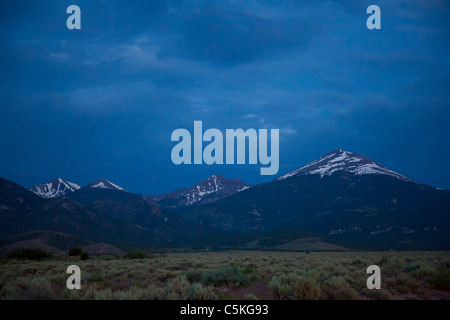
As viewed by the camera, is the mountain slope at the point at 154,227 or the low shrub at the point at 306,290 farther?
the mountain slope at the point at 154,227

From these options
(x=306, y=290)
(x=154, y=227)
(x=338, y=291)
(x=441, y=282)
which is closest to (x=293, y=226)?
(x=154, y=227)

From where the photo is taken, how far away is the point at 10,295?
10211mm

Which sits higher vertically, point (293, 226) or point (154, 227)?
point (293, 226)

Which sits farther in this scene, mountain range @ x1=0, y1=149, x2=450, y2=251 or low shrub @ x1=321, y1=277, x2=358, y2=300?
mountain range @ x1=0, y1=149, x2=450, y2=251

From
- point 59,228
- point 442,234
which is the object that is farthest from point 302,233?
point 59,228

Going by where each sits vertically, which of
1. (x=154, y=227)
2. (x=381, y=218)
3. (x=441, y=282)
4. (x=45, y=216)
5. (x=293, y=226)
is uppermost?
(x=45, y=216)

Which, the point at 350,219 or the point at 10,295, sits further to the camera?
the point at 350,219

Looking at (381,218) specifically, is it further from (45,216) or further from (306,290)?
(306,290)

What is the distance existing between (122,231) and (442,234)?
125842 mm

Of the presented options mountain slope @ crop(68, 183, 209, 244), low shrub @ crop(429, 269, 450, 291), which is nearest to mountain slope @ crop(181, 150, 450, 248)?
mountain slope @ crop(68, 183, 209, 244)

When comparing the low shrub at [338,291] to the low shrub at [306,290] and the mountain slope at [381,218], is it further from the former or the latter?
the mountain slope at [381,218]

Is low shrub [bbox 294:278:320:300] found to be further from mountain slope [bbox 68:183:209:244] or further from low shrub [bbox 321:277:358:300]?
mountain slope [bbox 68:183:209:244]

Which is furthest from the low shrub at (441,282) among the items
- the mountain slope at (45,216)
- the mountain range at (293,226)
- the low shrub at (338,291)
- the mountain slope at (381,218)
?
the mountain slope at (45,216)
